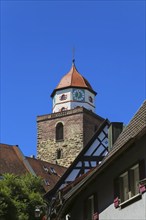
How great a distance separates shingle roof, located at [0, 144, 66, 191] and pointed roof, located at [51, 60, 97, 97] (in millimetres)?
14727

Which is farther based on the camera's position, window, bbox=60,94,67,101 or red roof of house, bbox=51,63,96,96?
red roof of house, bbox=51,63,96,96

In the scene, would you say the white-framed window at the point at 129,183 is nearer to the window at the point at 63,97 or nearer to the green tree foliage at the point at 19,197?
the green tree foliage at the point at 19,197

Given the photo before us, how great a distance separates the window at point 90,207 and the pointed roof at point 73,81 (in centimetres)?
5665

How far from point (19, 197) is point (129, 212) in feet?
75.9

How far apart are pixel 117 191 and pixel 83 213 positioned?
3005 millimetres

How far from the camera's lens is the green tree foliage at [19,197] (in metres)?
30.8

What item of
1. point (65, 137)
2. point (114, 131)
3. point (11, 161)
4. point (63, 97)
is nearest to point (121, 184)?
point (114, 131)

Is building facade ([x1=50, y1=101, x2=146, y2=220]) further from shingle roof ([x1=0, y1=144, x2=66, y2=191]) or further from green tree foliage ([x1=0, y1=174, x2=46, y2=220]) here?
shingle roof ([x1=0, y1=144, x2=66, y2=191])

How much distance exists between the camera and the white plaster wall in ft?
34.4

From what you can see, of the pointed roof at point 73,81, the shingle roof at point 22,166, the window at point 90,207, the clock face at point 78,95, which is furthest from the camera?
the pointed roof at point 73,81

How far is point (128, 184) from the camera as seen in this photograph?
11680 millimetres

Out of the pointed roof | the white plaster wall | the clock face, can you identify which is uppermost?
the pointed roof

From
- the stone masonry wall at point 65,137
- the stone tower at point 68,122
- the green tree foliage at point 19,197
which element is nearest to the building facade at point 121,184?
the green tree foliage at point 19,197

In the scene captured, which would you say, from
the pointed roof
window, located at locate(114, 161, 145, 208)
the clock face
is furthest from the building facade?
the pointed roof
